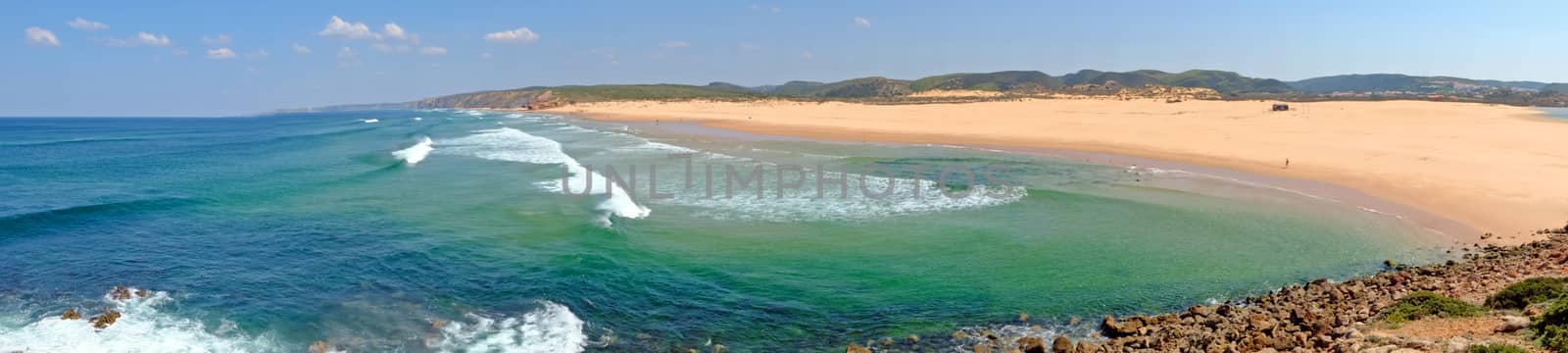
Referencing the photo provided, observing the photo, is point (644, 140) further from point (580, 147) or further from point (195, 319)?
point (195, 319)

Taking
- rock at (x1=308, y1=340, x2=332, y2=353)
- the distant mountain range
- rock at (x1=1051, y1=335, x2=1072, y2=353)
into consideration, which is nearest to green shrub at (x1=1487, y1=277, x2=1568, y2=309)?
rock at (x1=1051, y1=335, x2=1072, y2=353)

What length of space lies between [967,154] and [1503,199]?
60.4ft

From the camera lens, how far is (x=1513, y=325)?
7.54 meters

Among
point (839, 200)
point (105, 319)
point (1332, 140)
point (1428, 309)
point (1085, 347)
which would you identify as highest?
point (1332, 140)

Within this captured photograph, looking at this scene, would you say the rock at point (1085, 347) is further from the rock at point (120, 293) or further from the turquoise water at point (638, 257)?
the rock at point (120, 293)

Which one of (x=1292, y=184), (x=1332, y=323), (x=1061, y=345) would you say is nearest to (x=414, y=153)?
(x=1061, y=345)

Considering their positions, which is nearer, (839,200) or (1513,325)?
(1513,325)

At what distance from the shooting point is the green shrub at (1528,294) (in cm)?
821

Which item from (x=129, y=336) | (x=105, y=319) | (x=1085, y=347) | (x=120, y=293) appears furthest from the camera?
(x=120, y=293)

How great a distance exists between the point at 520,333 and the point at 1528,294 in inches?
486

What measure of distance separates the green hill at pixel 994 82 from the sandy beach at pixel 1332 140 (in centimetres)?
5475

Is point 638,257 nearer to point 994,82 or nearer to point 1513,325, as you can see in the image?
point 1513,325

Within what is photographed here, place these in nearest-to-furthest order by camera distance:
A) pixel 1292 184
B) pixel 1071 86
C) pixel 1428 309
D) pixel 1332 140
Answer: pixel 1428 309 < pixel 1292 184 < pixel 1332 140 < pixel 1071 86

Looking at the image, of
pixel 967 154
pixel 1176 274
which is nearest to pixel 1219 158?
pixel 967 154
